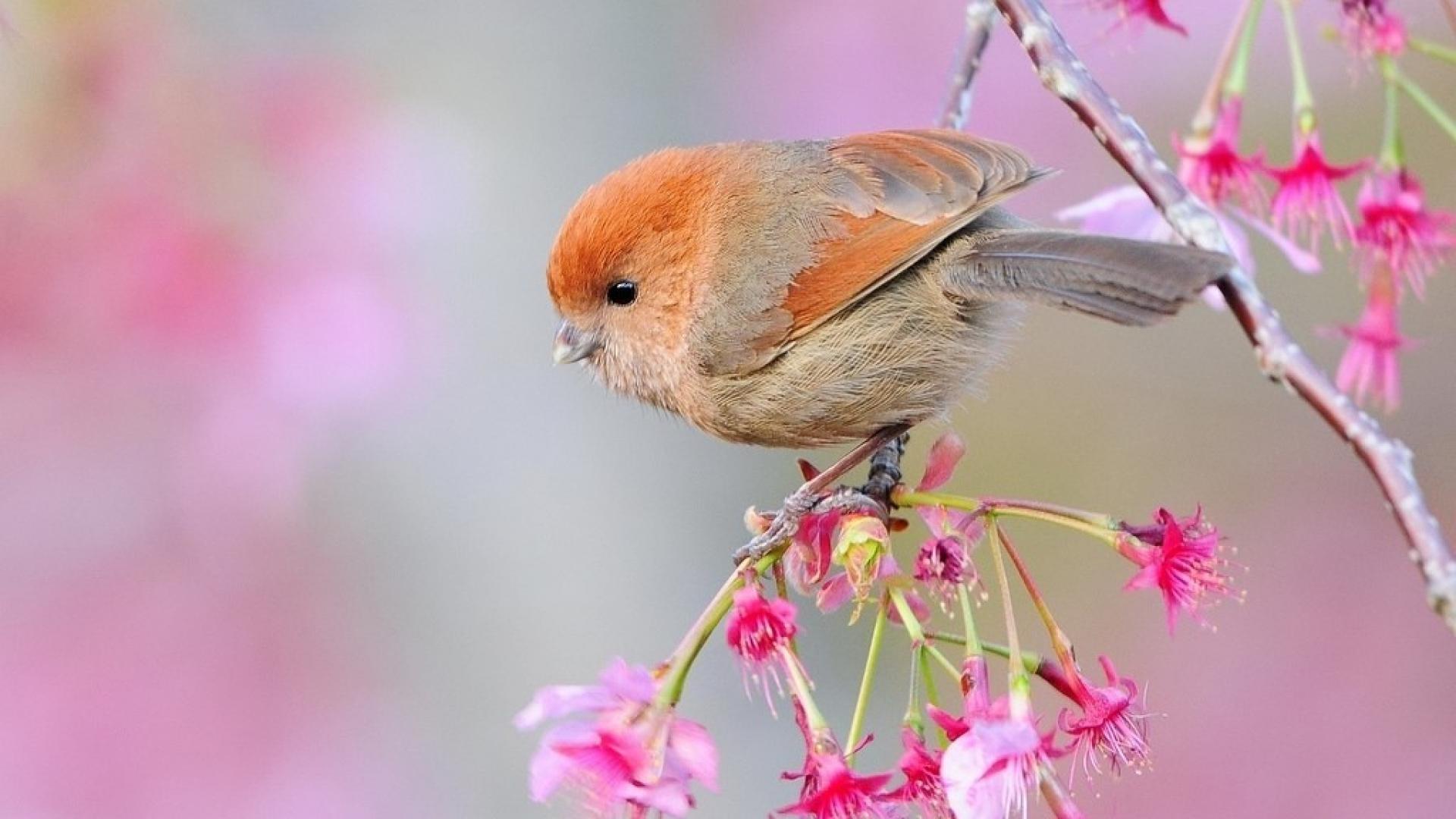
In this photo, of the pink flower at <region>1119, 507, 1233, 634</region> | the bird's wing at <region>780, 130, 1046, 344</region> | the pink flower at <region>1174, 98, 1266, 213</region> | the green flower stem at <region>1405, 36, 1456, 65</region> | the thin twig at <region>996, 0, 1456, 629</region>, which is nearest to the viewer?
the thin twig at <region>996, 0, 1456, 629</region>

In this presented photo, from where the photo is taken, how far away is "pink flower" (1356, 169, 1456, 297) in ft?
7.88

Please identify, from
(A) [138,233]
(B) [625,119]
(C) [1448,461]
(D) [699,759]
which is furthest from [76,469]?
(C) [1448,461]

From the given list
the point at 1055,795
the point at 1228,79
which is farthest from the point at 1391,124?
the point at 1055,795

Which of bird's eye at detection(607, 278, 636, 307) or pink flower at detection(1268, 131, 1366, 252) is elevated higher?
bird's eye at detection(607, 278, 636, 307)

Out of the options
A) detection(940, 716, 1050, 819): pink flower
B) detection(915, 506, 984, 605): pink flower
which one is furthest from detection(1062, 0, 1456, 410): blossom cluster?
detection(940, 716, 1050, 819): pink flower

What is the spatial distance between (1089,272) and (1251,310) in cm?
37

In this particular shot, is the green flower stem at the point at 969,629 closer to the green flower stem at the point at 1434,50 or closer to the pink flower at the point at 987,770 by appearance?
the pink flower at the point at 987,770

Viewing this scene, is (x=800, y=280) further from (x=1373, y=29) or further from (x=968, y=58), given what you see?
(x=1373, y=29)

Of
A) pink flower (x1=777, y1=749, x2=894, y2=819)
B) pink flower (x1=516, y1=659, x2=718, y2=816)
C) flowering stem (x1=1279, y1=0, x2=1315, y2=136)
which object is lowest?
pink flower (x1=777, y1=749, x2=894, y2=819)

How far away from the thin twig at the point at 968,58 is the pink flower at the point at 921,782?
1408 millimetres

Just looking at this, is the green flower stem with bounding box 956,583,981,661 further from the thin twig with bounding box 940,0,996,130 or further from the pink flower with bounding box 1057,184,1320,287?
the thin twig with bounding box 940,0,996,130

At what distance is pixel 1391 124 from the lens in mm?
2389

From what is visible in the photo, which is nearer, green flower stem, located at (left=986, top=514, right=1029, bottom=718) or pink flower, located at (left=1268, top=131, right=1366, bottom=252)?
green flower stem, located at (left=986, top=514, right=1029, bottom=718)

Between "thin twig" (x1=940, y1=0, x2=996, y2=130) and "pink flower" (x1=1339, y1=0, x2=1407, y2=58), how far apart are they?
0.61 m
